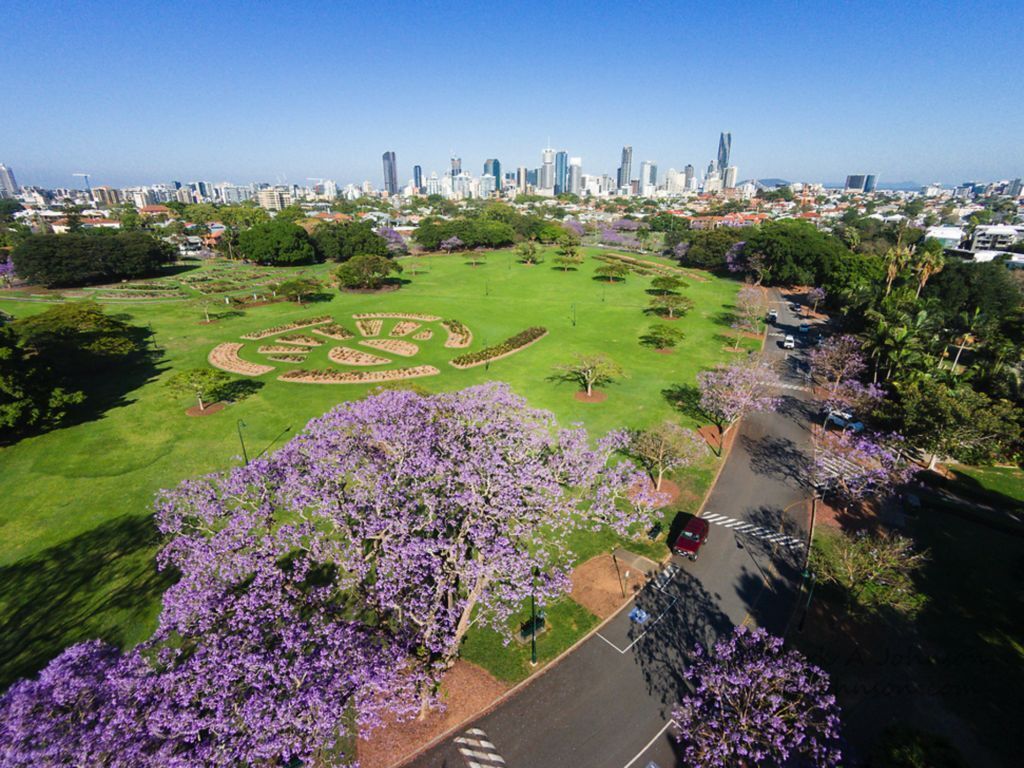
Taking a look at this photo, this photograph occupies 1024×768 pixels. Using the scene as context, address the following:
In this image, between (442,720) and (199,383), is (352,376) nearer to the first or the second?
(199,383)

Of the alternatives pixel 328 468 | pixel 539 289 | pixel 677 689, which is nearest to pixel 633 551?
pixel 677 689

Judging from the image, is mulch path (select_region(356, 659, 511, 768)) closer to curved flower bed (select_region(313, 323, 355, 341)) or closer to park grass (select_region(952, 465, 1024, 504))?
park grass (select_region(952, 465, 1024, 504))

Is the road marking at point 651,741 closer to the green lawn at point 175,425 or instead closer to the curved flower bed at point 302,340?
the green lawn at point 175,425

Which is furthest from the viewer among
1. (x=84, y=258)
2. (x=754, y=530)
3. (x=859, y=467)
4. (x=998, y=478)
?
(x=84, y=258)

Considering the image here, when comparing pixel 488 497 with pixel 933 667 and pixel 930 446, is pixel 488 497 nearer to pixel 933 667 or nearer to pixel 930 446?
pixel 933 667

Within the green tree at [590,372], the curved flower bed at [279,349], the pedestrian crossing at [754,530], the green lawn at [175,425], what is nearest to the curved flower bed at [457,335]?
the green lawn at [175,425]

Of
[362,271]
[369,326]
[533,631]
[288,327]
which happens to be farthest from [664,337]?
[362,271]
